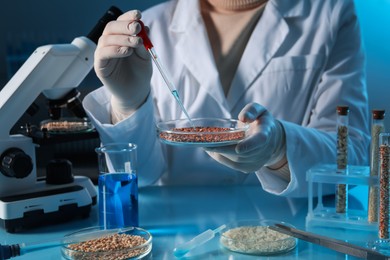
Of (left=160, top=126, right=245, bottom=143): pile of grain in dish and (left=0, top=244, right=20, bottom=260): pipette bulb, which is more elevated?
(left=160, top=126, right=245, bottom=143): pile of grain in dish

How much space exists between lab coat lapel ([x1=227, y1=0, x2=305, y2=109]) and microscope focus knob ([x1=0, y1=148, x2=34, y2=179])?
756mm

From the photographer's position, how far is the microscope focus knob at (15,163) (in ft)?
4.08

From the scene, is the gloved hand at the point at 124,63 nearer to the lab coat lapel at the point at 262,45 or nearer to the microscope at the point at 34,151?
the microscope at the point at 34,151

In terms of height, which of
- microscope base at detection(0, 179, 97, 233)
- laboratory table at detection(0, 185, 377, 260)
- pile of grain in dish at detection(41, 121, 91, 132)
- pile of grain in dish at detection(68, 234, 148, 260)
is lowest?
laboratory table at detection(0, 185, 377, 260)

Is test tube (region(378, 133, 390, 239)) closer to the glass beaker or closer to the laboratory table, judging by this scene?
the laboratory table

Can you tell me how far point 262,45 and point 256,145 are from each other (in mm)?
671

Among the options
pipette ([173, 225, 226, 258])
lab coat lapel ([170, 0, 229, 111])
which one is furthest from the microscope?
lab coat lapel ([170, 0, 229, 111])

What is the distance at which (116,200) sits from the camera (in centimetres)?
120

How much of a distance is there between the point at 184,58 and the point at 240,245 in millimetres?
898

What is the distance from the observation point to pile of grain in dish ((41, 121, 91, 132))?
1399mm

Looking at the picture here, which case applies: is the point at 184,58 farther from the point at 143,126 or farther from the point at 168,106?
the point at 143,126

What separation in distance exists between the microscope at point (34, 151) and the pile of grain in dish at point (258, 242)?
400 mm

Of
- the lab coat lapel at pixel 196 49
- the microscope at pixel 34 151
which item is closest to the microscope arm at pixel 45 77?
the microscope at pixel 34 151

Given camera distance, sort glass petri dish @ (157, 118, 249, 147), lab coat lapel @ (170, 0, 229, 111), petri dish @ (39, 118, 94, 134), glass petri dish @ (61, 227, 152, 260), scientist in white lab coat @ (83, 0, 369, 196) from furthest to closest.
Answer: lab coat lapel @ (170, 0, 229, 111) < scientist in white lab coat @ (83, 0, 369, 196) < petri dish @ (39, 118, 94, 134) < glass petri dish @ (157, 118, 249, 147) < glass petri dish @ (61, 227, 152, 260)
